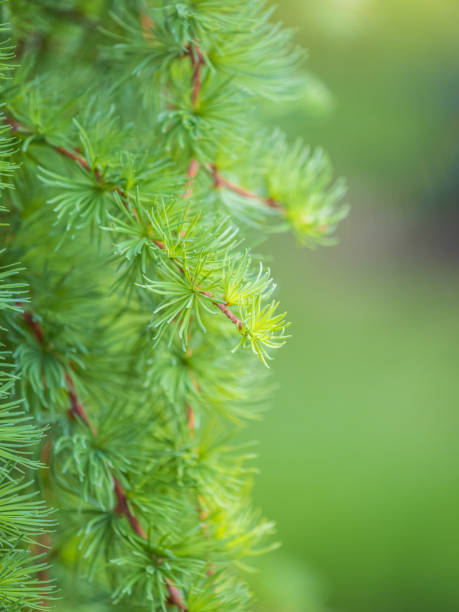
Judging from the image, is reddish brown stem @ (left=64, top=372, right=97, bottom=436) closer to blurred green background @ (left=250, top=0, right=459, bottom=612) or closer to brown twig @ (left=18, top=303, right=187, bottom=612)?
brown twig @ (left=18, top=303, right=187, bottom=612)

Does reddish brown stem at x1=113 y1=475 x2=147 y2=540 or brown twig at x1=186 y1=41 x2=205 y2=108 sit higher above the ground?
brown twig at x1=186 y1=41 x2=205 y2=108

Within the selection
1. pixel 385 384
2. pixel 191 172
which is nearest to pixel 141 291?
pixel 191 172

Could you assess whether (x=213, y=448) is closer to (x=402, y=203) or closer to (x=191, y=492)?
(x=191, y=492)

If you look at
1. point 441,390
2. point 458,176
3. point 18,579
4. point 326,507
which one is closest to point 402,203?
point 458,176

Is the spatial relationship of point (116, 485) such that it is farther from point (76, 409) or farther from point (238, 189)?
point (238, 189)

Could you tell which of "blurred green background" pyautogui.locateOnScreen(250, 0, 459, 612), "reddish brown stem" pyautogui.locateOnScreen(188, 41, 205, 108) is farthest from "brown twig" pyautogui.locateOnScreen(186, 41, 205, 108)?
"blurred green background" pyautogui.locateOnScreen(250, 0, 459, 612)

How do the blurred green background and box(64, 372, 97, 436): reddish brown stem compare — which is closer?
box(64, 372, 97, 436): reddish brown stem

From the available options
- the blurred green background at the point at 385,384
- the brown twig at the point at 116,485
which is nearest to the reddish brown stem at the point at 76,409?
the brown twig at the point at 116,485
